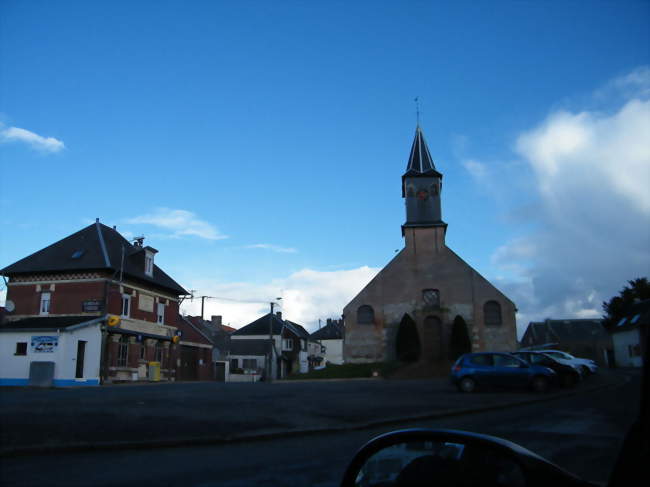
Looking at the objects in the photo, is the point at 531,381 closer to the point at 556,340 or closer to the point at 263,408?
the point at 263,408

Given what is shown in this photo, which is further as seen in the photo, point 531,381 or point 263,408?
point 531,381

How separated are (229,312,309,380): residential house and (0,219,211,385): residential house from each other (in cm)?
2650

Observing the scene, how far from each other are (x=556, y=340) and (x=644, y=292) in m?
23.8

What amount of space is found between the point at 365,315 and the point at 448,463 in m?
40.1

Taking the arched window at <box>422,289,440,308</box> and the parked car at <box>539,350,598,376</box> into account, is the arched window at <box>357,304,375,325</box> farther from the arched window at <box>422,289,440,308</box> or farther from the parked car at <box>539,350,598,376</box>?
the parked car at <box>539,350,598,376</box>

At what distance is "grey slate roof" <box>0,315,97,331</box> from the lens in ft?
102

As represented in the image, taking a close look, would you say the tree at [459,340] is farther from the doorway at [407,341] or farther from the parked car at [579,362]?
the parked car at [579,362]

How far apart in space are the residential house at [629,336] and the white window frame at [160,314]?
40.4m

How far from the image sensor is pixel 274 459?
7.66 metres

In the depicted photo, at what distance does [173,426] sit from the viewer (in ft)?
32.4

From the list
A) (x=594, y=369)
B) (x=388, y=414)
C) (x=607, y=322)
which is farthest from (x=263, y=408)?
(x=607, y=322)

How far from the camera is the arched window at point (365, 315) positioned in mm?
41844

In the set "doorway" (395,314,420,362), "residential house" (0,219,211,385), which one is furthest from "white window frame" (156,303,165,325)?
"doorway" (395,314,420,362)

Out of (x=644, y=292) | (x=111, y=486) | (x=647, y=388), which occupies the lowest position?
(x=111, y=486)
